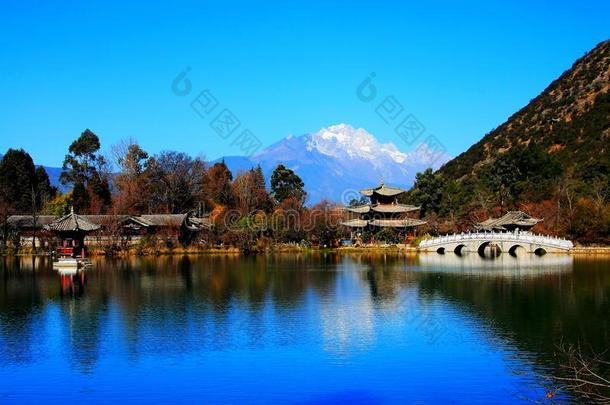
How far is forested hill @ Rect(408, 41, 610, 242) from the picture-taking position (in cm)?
5900

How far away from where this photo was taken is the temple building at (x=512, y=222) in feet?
192

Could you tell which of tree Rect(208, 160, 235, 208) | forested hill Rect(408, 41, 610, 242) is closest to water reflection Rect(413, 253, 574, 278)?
forested hill Rect(408, 41, 610, 242)

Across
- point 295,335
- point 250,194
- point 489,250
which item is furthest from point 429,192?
point 295,335

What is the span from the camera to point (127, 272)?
40.5 meters

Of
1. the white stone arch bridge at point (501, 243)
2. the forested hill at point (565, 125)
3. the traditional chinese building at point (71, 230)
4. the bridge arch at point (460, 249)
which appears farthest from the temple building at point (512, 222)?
the traditional chinese building at point (71, 230)

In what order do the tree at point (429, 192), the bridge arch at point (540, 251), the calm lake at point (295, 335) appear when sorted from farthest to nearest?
the tree at point (429, 192)
the bridge arch at point (540, 251)
the calm lake at point (295, 335)

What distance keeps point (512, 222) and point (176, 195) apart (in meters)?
31.4

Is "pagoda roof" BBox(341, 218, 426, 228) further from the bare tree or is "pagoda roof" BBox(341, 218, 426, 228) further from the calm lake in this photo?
the bare tree

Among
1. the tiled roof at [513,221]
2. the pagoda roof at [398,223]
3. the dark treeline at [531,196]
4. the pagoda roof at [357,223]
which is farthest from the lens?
the pagoda roof at [357,223]

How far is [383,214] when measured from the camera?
6812 cm

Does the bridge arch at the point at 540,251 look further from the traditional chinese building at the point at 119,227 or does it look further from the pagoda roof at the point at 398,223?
the traditional chinese building at the point at 119,227

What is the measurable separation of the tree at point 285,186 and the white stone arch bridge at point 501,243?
18.7 metres

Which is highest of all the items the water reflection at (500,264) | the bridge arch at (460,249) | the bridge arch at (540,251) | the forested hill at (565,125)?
the forested hill at (565,125)

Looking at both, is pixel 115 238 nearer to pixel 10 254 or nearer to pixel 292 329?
pixel 10 254
